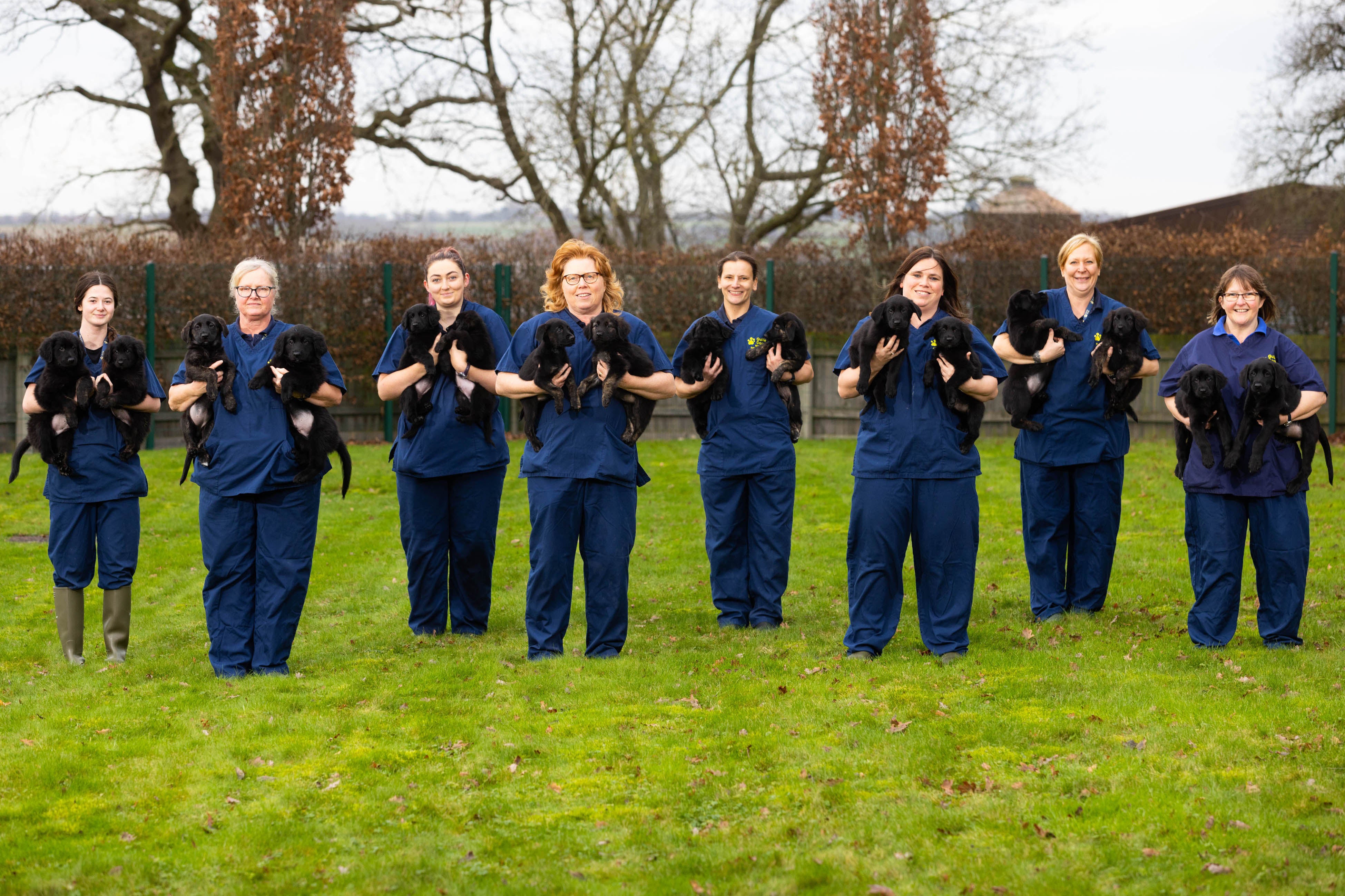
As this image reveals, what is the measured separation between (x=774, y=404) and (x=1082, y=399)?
1750 mm

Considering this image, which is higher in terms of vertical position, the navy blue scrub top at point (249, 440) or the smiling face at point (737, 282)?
the smiling face at point (737, 282)

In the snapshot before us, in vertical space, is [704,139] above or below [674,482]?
above

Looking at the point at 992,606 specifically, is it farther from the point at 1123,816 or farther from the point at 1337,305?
the point at 1337,305

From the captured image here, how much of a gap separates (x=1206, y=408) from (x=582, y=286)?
3.30m

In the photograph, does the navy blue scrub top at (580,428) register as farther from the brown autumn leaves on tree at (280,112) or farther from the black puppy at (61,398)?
the brown autumn leaves on tree at (280,112)

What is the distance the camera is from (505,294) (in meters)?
16.4

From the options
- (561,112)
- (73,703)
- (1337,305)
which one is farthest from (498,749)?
(561,112)

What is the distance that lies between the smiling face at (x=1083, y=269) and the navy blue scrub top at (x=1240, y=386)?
68cm

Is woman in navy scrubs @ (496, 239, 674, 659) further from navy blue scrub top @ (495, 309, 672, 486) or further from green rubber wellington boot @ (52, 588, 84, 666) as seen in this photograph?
green rubber wellington boot @ (52, 588, 84, 666)

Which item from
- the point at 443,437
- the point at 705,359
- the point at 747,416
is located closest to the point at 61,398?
the point at 443,437

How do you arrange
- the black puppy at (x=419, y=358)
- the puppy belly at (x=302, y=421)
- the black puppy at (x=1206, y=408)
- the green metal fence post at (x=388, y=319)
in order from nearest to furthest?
the puppy belly at (x=302, y=421) → the black puppy at (x=1206, y=408) → the black puppy at (x=419, y=358) → the green metal fence post at (x=388, y=319)

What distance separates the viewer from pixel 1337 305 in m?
16.1

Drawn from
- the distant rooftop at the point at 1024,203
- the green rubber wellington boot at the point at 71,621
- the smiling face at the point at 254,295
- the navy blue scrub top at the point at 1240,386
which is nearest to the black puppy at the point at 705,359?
the smiling face at the point at 254,295

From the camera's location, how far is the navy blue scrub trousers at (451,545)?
732 cm
